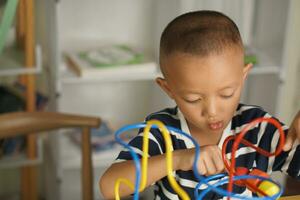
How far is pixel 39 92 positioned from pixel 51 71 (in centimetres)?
21

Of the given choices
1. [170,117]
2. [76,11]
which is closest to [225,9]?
[76,11]

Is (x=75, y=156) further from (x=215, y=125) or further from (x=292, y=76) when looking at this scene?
(x=215, y=125)

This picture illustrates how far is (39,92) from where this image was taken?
2203 mm

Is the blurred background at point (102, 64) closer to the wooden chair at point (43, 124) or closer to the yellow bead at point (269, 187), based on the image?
the wooden chair at point (43, 124)

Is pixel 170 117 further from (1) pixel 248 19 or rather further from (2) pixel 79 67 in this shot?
(1) pixel 248 19

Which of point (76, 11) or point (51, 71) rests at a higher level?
point (76, 11)

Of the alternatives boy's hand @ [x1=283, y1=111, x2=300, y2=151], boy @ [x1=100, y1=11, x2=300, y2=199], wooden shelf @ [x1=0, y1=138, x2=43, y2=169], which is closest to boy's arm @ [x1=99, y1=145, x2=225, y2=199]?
boy @ [x1=100, y1=11, x2=300, y2=199]

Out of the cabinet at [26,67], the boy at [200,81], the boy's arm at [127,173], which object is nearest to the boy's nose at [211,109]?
the boy at [200,81]

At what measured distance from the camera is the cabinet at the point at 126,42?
80.7 inches

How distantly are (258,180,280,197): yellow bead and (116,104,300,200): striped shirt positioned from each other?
28 centimetres

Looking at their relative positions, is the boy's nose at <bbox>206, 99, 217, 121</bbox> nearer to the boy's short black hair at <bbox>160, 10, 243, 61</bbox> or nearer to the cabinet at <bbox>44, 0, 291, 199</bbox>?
the boy's short black hair at <bbox>160, 10, 243, 61</bbox>

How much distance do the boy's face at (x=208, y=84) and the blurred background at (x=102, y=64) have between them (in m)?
0.98

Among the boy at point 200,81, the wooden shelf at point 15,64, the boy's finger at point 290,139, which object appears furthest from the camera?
the wooden shelf at point 15,64

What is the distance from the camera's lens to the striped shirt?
1.15m
